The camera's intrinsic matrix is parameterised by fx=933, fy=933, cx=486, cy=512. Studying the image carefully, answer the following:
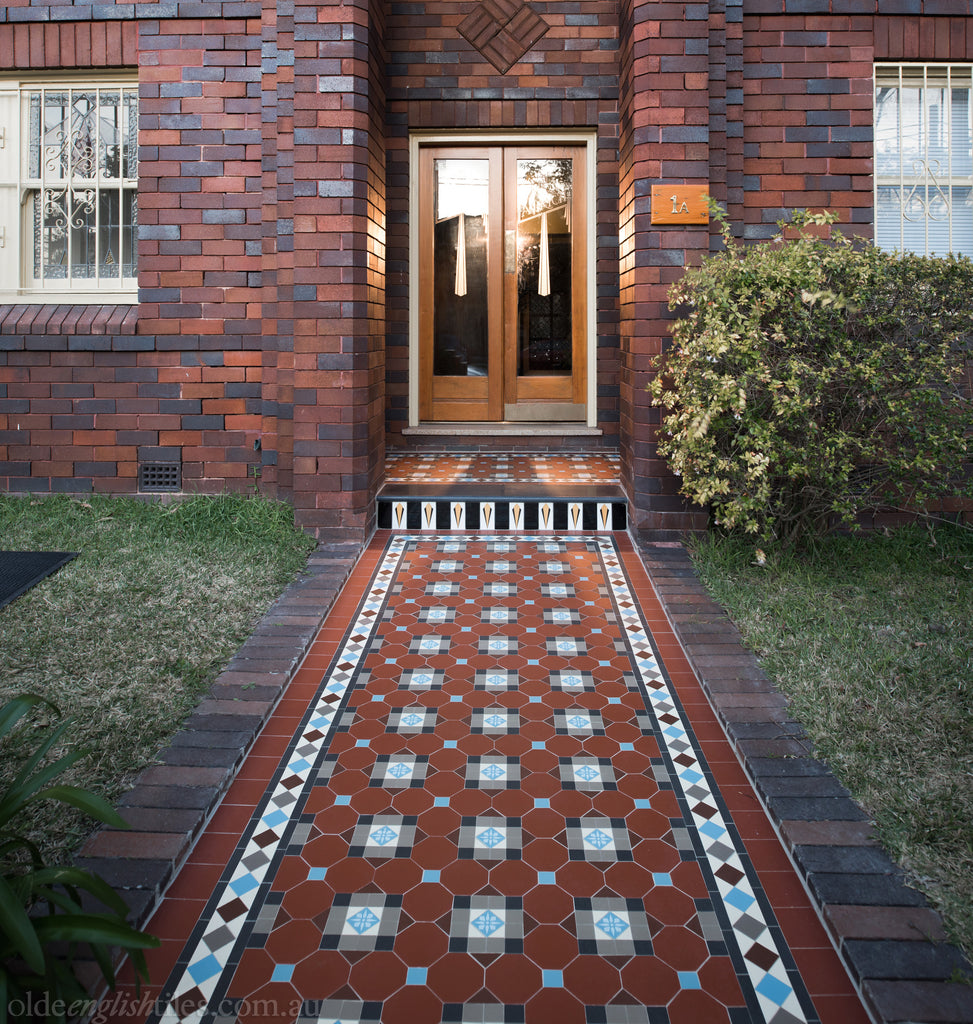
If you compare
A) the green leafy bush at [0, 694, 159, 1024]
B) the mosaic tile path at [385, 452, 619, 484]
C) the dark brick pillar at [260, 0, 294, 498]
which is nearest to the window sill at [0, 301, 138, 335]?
the dark brick pillar at [260, 0, 294, 498]

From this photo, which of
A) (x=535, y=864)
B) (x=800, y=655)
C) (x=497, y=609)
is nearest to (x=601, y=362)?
(x=497, y=609)

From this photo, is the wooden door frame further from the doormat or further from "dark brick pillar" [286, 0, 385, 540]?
the doormat

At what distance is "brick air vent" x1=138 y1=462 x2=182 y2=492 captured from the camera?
6.30 meters

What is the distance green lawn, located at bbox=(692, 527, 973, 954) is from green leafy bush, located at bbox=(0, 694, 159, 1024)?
1862 millimetres

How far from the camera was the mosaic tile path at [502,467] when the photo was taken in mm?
6199

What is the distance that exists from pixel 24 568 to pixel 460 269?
13.1 feet

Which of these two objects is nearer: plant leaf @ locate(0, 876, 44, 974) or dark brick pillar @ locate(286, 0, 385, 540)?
plant leaf @ locate(0, 876, 44, 974)

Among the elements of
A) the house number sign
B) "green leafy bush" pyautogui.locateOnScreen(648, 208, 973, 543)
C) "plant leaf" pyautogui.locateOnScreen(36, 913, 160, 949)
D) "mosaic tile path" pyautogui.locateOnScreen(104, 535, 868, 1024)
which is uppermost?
the house number sign

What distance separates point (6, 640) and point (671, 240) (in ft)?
13.0

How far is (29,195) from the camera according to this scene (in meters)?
6.46

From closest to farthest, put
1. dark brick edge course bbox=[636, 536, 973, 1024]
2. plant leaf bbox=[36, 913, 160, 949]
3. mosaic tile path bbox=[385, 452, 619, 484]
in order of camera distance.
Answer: plant leaf bbox=[36, 913, 160, 949]
dark brick edge course bbox=[636, 536, 973, 1024]
mosaic tile path bbox=[385, 452, 619, 484]

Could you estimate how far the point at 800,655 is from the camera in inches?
147

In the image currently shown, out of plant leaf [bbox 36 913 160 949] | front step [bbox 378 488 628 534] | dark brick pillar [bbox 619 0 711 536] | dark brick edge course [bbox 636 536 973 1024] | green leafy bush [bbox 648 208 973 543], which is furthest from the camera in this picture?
front step [bbox 378 488 628 534]

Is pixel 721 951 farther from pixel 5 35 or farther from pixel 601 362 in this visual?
pixel 5 35
